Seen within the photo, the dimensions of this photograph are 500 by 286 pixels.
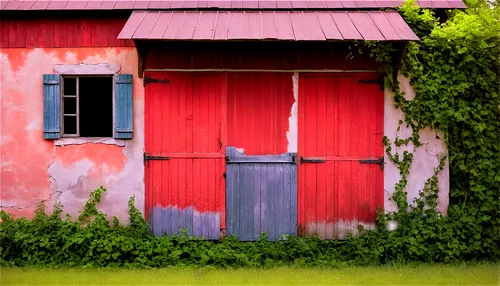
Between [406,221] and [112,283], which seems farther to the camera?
[406,221]

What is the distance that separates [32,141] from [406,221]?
568cm

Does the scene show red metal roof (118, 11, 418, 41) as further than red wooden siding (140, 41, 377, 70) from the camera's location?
No

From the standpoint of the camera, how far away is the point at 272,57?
7.38 metres

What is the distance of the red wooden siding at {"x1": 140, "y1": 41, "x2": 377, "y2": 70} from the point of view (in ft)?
24.2

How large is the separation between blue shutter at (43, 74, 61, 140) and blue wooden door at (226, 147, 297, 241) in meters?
2.61

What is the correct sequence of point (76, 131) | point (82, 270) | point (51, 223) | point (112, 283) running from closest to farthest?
1. point (112, 283)
2. point (82, 270)
3. point (51, 223)
4. point (76, 131)

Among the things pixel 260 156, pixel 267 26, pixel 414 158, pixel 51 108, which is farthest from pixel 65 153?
pixel 414 158

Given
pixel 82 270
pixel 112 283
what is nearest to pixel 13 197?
pixel 82 270

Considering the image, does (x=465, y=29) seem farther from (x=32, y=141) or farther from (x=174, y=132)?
(x=32, y=141)

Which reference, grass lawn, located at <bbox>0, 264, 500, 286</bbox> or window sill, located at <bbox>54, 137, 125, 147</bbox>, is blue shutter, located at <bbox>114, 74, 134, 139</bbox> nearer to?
window sill, located at <bbox>54, 137, 125, 147</bbox>

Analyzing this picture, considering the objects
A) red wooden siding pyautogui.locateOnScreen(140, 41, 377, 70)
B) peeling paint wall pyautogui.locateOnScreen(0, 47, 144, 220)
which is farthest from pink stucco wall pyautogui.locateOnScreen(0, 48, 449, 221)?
red wooden siding pyautogui.locateOnScreen(140, 41, 377, 70)

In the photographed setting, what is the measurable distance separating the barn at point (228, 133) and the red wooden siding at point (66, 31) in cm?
3

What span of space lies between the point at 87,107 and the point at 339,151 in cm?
403

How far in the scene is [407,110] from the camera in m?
7.28
